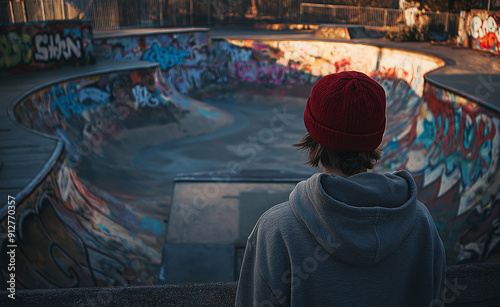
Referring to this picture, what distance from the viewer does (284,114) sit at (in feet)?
62.5

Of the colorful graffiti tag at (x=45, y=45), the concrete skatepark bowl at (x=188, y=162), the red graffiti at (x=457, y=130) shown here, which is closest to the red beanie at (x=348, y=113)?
the concrete skatepark bowl at (x=188, y=162)

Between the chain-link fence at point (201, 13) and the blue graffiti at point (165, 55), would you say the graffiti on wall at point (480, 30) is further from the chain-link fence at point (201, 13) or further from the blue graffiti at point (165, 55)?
the blue graffiti at point (165, 55)

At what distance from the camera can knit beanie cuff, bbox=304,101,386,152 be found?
147cm

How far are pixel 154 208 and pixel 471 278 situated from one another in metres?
7.32

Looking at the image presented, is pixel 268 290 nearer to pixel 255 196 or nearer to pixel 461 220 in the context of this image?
pixel 461 220

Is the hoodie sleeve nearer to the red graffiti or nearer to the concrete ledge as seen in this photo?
the concrete ledge

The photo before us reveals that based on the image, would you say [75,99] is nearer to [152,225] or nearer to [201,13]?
[152,225]

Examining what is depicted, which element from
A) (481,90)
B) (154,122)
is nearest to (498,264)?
(481,90)

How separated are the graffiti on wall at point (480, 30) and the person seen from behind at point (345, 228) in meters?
17.0

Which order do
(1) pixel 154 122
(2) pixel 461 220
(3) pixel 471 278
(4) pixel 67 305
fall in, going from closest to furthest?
(4) pixel 67 305 < (3) pixel 471 278 < (2) pixel 461 220 < (1) pixel 154 122

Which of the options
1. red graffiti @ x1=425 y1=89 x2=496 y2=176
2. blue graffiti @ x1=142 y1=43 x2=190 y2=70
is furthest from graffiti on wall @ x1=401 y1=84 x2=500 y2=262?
blue graffiti @ x1=142 y1=43 x2=190 y2=70

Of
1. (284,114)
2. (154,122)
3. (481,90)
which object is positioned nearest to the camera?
(481,90)

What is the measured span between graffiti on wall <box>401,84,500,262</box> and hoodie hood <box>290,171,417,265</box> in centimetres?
490

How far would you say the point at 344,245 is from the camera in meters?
1.37
